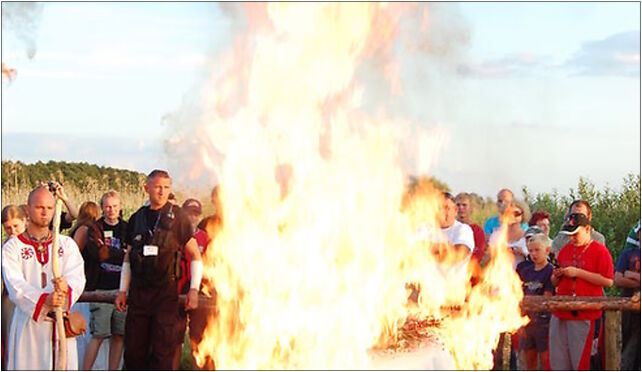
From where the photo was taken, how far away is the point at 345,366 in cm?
729

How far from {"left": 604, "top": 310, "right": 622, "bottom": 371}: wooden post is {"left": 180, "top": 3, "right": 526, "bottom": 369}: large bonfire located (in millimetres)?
749

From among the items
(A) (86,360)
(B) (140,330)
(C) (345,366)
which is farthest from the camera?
(A) (86,360)

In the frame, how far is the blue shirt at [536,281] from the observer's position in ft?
27.9

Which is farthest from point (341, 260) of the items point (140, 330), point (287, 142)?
point (140, 330)

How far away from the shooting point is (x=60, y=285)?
713 cm

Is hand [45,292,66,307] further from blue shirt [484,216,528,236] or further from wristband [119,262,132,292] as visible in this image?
blue shirt [484,216,528,236]

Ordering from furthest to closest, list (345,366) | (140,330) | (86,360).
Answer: (86,360), (140,330), (345,366)

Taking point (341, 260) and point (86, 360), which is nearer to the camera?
point (341, 260)

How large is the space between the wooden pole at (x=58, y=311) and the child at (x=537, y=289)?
12.7 feet

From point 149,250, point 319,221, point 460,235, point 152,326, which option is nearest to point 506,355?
point 460,235

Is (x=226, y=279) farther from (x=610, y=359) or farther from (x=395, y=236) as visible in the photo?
(x=610, y=359)

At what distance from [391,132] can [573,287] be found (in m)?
2.08

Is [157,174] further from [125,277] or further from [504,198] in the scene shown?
[504,198]

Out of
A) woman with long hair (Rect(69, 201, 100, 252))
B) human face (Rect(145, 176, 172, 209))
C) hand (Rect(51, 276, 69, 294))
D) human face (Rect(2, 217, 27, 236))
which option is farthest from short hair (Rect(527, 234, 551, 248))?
human face (Rect(2, 217, 27, 236))
